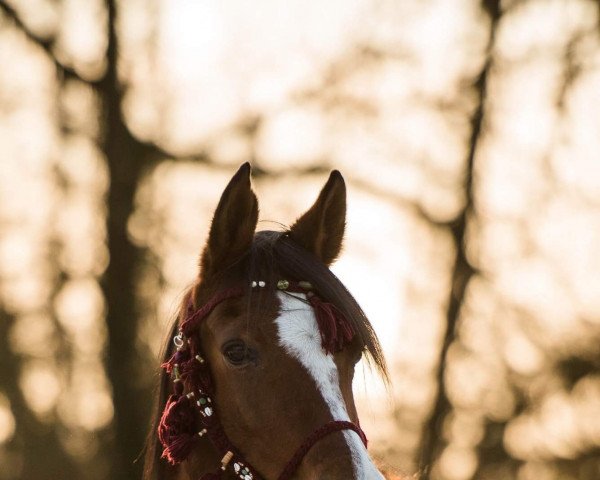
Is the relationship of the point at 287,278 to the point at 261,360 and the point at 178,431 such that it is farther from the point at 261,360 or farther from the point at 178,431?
the point at 178,431

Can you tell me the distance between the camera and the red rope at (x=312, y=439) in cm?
270

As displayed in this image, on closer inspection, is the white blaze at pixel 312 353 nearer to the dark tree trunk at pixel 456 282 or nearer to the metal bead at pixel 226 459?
the metal bead at pixel 226 459

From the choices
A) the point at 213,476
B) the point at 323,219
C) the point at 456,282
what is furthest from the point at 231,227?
the point at 456,282

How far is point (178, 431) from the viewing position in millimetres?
3162

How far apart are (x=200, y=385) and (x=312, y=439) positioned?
0.60 meters

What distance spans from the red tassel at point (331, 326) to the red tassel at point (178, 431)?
63 cm

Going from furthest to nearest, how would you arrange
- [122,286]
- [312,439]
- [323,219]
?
[122,286] → [323,219] → [312,439]

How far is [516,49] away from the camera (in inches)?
518

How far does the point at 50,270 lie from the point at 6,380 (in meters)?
1.57

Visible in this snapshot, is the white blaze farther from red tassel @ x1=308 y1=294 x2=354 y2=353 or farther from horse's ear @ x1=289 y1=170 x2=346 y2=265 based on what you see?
horse's ear @ x1=289 y1=170 x2=346 y2=265

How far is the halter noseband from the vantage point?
2961mm

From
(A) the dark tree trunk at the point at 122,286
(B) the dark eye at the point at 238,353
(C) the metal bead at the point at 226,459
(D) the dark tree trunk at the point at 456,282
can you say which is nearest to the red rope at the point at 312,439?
(C) the metal bead at the point at 226,459

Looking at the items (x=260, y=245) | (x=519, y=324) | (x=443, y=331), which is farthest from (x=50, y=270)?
(x=260, y=245)

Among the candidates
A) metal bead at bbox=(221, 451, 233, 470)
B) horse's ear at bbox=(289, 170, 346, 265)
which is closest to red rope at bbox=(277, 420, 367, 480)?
→ metal bead at bbox=(221, 451, 233, 470)
